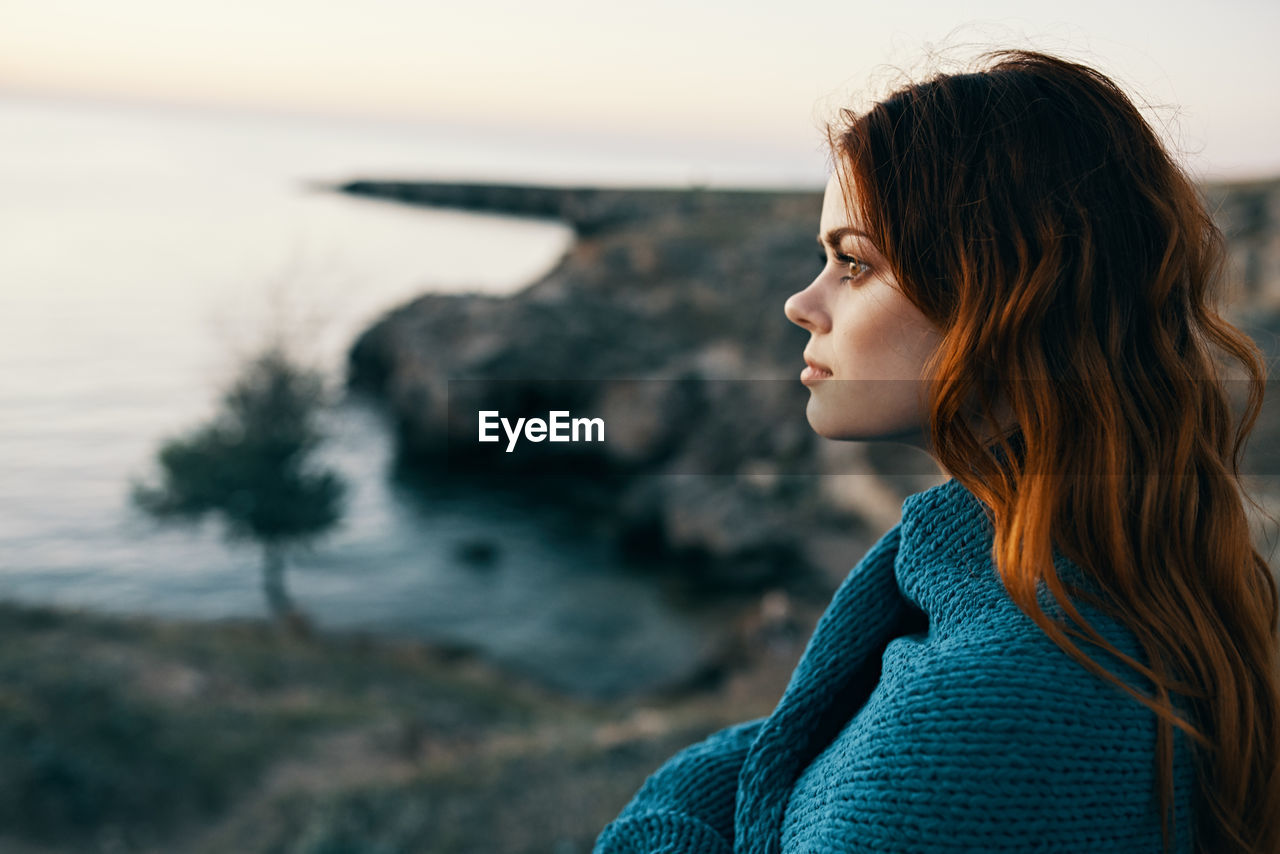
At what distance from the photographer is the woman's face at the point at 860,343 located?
4.83ft

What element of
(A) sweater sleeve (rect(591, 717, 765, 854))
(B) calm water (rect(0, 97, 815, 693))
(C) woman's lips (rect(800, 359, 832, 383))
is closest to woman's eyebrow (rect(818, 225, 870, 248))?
(C) woman's lips (rect(800, 359, 832, 383))

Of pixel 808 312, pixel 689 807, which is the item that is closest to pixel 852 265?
pixel 808 312

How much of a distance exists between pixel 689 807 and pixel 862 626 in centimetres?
49

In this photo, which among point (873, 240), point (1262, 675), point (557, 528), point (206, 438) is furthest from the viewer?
point (557, 528)

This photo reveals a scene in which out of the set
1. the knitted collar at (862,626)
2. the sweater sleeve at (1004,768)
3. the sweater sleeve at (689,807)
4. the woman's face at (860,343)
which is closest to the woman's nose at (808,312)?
the woman's face at (860,343)

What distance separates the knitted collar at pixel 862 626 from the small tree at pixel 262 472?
19.8 m

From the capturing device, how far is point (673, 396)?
88.7 ft

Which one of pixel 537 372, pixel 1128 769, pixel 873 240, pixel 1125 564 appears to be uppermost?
pixel 873 240

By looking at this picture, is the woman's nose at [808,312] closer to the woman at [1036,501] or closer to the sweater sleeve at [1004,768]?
the woman at [1036,501]

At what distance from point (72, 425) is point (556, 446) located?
51.0ft

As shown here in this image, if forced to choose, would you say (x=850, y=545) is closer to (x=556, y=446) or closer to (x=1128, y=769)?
(x=556, y=446)

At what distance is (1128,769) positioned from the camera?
1.20 meters

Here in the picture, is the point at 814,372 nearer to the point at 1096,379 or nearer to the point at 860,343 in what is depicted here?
the point at 860,343

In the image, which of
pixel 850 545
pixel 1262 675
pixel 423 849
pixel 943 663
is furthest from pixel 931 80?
pixel 850 545
